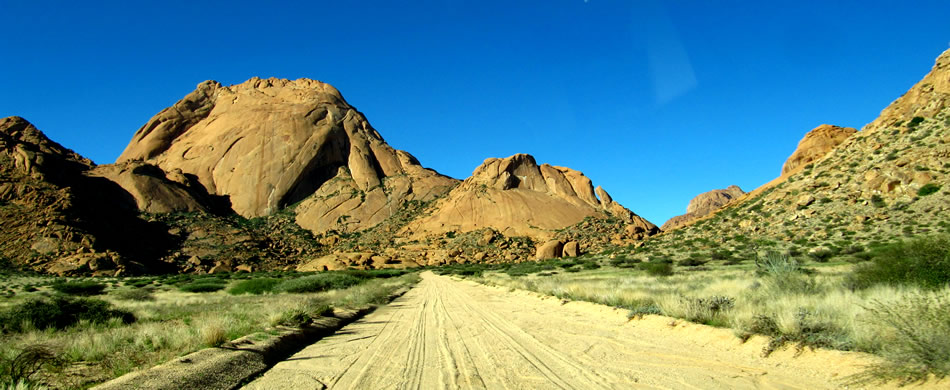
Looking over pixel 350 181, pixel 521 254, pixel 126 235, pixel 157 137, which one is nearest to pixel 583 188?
pixel 521 254

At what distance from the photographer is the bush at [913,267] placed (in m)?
9.36

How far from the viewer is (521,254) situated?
242ft

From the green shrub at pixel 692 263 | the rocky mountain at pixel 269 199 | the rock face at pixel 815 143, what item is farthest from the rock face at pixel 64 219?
the rock face at pixel 815 143

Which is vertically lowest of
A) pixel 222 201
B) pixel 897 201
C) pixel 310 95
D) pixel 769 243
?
pixel 769 243

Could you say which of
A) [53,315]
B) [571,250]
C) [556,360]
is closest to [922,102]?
[571,250]

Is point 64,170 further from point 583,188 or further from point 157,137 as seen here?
point 583,188

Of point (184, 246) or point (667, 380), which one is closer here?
point (667, 380)

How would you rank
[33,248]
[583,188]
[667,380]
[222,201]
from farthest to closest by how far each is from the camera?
[583,188] → [222,201] → [33,248] → [667,380]

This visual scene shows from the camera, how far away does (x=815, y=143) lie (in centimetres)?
5134

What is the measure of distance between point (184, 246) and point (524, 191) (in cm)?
6437

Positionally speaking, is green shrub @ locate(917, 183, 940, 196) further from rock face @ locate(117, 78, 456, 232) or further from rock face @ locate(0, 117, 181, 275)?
rock face @ locate(117, 78, 456, 232)

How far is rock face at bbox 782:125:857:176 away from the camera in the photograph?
1965 inches

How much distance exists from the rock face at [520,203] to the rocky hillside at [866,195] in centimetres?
3537

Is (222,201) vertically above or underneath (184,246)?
above
